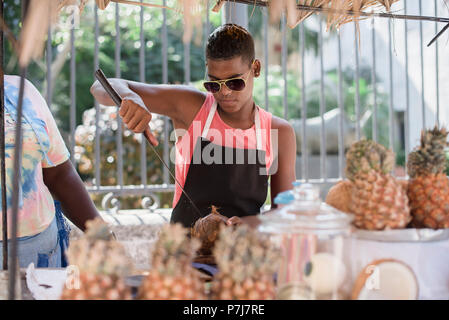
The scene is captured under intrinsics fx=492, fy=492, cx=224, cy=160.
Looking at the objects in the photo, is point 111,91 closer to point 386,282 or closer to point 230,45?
point 230,45

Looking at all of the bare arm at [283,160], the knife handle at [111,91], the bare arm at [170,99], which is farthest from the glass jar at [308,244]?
the bare arm at [170,99]

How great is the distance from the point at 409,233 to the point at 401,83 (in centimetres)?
1242

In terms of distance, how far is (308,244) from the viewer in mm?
839

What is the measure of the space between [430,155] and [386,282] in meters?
0.30

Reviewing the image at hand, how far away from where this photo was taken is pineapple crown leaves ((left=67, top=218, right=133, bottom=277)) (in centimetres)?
74

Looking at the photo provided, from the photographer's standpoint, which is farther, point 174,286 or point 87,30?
point 87,30

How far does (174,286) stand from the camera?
76cm

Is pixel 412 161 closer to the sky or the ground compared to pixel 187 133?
closer to the ground

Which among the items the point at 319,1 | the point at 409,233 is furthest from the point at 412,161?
the point at 319,1

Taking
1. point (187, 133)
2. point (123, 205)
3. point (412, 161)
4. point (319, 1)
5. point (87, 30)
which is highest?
point (87, 30)

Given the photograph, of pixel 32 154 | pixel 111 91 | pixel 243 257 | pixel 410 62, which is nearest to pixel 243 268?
pixel 243 257

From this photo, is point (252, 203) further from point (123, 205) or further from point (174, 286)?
point (123, 205)

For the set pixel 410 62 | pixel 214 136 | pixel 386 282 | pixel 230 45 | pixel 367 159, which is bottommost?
pixel 386 282

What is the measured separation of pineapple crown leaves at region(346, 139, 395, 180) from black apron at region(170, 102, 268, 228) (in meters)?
1.07
